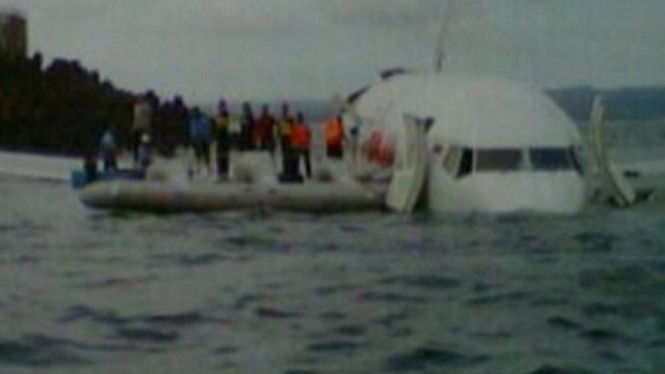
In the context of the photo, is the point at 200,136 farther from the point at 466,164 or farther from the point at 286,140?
the point at 466,164

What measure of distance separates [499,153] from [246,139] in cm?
1012

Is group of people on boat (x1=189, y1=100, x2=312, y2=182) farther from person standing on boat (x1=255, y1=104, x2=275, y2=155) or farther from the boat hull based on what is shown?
the boat hull

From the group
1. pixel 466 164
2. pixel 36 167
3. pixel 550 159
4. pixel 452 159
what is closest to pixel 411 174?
pixel 452 159

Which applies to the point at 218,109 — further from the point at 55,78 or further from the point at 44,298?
the point at 55,78

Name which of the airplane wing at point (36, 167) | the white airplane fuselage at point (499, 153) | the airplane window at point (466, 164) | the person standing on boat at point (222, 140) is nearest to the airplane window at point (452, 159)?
the white airplane fuselage at point (499, 153)

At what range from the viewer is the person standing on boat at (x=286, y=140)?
4009cm

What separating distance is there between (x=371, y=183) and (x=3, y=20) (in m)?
47.3

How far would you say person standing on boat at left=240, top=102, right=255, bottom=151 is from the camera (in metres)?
43.9

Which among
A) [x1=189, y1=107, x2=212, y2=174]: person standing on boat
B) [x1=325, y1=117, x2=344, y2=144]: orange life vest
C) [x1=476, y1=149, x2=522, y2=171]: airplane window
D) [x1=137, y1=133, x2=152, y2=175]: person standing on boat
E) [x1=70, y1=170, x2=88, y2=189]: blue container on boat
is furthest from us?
[x1=325, y1=117, x2=344, y2=144]: orange life vest

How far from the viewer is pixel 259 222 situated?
3431 cm

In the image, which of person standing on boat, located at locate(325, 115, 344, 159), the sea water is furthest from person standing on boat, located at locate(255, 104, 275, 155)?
the sea water

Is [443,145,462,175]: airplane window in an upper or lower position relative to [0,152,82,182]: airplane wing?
upper

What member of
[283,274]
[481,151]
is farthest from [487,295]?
[481,151]

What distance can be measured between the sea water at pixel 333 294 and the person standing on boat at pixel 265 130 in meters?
7.80
